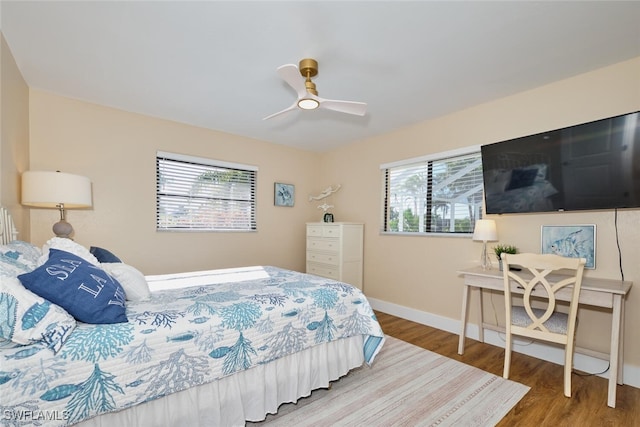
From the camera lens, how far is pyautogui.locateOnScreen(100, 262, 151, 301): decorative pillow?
1.74 m

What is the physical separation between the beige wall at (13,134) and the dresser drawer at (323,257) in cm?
317

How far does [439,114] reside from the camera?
10.8 ft

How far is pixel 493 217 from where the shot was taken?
2.96m

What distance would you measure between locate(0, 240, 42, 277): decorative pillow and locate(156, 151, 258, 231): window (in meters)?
1.70

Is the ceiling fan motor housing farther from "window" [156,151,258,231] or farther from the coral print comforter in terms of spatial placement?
"window" [156,151,258,231]

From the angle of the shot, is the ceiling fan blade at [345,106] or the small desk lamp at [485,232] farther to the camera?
the small desk lamp at [485,232]

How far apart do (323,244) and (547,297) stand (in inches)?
104

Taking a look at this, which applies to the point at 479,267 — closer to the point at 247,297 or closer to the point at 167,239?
the point at 247,297

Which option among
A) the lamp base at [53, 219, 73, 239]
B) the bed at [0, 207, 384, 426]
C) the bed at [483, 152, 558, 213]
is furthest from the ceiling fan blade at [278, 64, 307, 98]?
the lamp base at [53, 219, 73, 239]

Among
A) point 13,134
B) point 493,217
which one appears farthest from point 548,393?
point 13,134

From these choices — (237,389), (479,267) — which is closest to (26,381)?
(237,389)

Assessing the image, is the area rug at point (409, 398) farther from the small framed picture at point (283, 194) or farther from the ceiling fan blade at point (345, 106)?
the small framed picture at point (283, 194)

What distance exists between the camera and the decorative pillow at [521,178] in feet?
8.65

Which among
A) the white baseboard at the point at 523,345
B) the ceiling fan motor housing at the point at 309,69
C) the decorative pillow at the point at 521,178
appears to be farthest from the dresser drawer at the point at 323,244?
the ceiling fan motor housing at the point at 309,69
